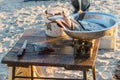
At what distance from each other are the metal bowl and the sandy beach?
3.00 feet

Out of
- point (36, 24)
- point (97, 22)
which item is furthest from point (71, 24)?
point (36, 24)

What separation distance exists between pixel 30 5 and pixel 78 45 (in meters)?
3.81

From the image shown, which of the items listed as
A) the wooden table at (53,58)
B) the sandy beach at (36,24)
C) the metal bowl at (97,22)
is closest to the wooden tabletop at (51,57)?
the wooden table at (53,58)

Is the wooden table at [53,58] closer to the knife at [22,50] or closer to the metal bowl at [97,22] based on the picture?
the knife at [22,50]

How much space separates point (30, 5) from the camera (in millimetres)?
5785

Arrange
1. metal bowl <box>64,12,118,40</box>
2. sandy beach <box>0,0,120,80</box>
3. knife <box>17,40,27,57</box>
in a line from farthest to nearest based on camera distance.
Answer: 1. sandy beach <box>0,0,120,80</box>
2. knife <box>17,40,27,57</box>
3. metal bowl <box>64,12,118,40</box>

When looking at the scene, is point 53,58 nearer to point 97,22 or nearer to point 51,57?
point 51,57

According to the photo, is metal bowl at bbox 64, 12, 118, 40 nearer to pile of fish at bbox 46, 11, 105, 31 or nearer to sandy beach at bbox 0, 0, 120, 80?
pile of fish at bbox 46, 11, 105, 31

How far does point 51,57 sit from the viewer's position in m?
2.13

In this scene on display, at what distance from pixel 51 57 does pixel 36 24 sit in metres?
2.56

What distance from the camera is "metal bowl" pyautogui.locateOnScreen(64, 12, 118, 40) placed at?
201 centimetres

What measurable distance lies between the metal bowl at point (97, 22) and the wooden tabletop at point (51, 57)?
0.55 feet

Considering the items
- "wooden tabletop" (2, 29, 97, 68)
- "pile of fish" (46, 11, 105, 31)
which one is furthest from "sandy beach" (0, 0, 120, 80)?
"pile of fish" (46, 11, 105, 31)

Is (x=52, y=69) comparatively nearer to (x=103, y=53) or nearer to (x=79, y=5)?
(x=103, y=53)
